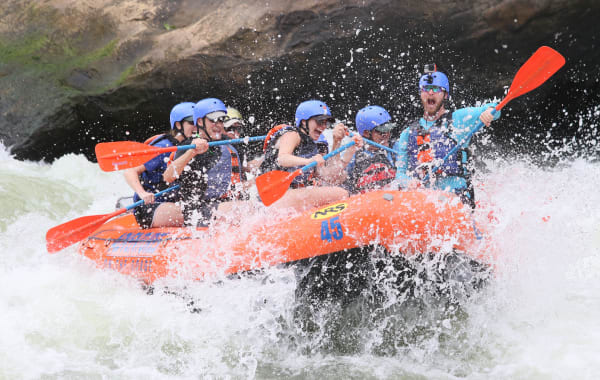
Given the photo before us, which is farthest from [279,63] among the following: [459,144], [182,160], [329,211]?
[329,211]

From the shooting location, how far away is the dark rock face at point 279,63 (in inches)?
247

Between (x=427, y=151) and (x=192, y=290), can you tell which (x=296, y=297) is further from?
(x=427, y=151)

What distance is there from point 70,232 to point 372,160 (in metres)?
2.31

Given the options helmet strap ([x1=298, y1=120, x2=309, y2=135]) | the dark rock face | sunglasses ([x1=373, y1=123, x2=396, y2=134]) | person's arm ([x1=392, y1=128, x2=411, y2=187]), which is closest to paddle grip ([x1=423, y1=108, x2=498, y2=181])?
person's arm ([x1=392, y1=128, x2=411, y2=187])

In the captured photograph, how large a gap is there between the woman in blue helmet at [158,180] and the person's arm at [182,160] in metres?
0.18

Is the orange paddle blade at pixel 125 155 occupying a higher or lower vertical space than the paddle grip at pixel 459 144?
higher

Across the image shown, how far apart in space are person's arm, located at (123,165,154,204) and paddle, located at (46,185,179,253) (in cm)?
8

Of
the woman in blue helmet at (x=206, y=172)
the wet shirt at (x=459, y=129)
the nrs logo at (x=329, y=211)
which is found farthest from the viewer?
the woman in blue helmet at (x=206, y=172)

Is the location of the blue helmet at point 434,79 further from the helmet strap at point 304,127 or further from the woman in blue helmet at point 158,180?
the woman in blue helmet at point 158,180

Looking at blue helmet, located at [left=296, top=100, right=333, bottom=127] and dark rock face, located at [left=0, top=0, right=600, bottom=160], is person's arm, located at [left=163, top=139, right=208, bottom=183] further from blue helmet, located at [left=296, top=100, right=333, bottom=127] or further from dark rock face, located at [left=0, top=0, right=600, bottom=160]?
dark rock face, located at [left=0, top=0, right=600, bottom=160]

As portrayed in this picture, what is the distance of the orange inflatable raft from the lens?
126 inches

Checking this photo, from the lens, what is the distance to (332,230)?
3279 mm

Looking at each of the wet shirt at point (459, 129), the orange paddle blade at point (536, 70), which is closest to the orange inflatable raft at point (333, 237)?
the wet shirt at point (459, 129)

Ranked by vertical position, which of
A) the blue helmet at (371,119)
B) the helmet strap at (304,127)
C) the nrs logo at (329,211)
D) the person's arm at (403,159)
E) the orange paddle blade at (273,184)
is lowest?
the nrs logo at (329,211)
